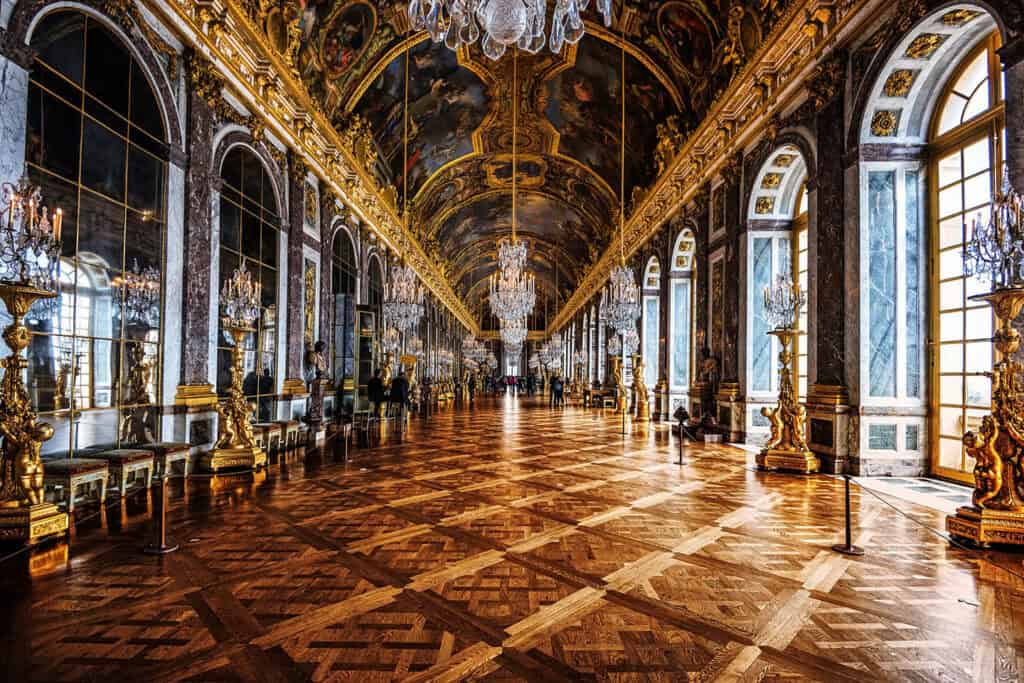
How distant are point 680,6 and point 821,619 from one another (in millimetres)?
11070

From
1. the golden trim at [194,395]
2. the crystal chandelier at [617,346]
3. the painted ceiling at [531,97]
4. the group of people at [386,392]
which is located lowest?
the group of people at [386,392]

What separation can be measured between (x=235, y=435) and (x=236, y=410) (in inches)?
11.9

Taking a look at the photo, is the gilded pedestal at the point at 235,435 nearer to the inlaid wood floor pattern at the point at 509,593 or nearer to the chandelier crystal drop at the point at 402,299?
the inlaid wood floor pattern at the point at 509,593

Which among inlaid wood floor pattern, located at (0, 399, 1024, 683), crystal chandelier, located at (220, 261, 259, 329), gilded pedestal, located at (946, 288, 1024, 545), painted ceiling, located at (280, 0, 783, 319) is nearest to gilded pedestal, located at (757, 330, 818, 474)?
inlaid wood floor pattern, located at (0, 399, 1024, 683)

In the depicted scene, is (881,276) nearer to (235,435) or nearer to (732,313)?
(732,313)

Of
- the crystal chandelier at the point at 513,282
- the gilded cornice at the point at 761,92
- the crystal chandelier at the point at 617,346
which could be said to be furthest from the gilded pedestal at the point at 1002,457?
the crystal chandelier at the point at 617,346

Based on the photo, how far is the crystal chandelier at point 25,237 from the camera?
381 centimetres

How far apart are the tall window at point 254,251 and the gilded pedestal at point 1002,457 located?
8.06 metres

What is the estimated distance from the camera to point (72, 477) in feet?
14.9

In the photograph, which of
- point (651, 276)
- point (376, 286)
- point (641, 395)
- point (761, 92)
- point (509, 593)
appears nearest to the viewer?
point (509, 593)

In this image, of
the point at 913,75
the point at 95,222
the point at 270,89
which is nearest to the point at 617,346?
the point at 913,75

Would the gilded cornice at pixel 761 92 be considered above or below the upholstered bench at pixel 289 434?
above

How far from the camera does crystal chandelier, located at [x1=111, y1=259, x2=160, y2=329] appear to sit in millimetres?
6191

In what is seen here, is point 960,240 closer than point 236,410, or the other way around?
point 960,240
